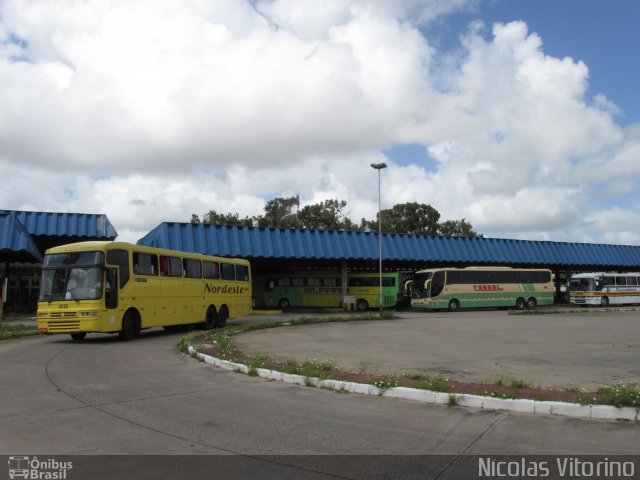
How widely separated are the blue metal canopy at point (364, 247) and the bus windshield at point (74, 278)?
46.2 ft

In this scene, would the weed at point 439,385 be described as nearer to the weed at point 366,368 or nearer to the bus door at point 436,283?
the weed at point 366,368

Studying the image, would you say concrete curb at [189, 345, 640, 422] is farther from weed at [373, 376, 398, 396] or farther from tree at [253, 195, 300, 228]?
tree at [253, 195, 300, 228]

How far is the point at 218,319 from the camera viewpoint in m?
22.1

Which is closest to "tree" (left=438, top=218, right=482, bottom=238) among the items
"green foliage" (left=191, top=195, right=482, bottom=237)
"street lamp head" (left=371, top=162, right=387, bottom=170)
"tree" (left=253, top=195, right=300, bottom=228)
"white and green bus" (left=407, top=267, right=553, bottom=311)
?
"green foliage" (left=191, top=195, right=482, bottom=237)

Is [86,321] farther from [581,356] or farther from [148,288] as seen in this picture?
[581,356]

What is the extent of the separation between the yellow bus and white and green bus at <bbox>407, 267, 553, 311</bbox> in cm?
2044

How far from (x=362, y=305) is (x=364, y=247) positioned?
553 centimetres

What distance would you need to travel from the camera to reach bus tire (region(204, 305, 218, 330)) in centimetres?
2127

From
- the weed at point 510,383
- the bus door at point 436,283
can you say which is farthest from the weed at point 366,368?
the bus door at point 436,283

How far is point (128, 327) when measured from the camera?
16.7 meters

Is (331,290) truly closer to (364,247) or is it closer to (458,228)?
(364,247)

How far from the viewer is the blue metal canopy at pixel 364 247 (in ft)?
104
